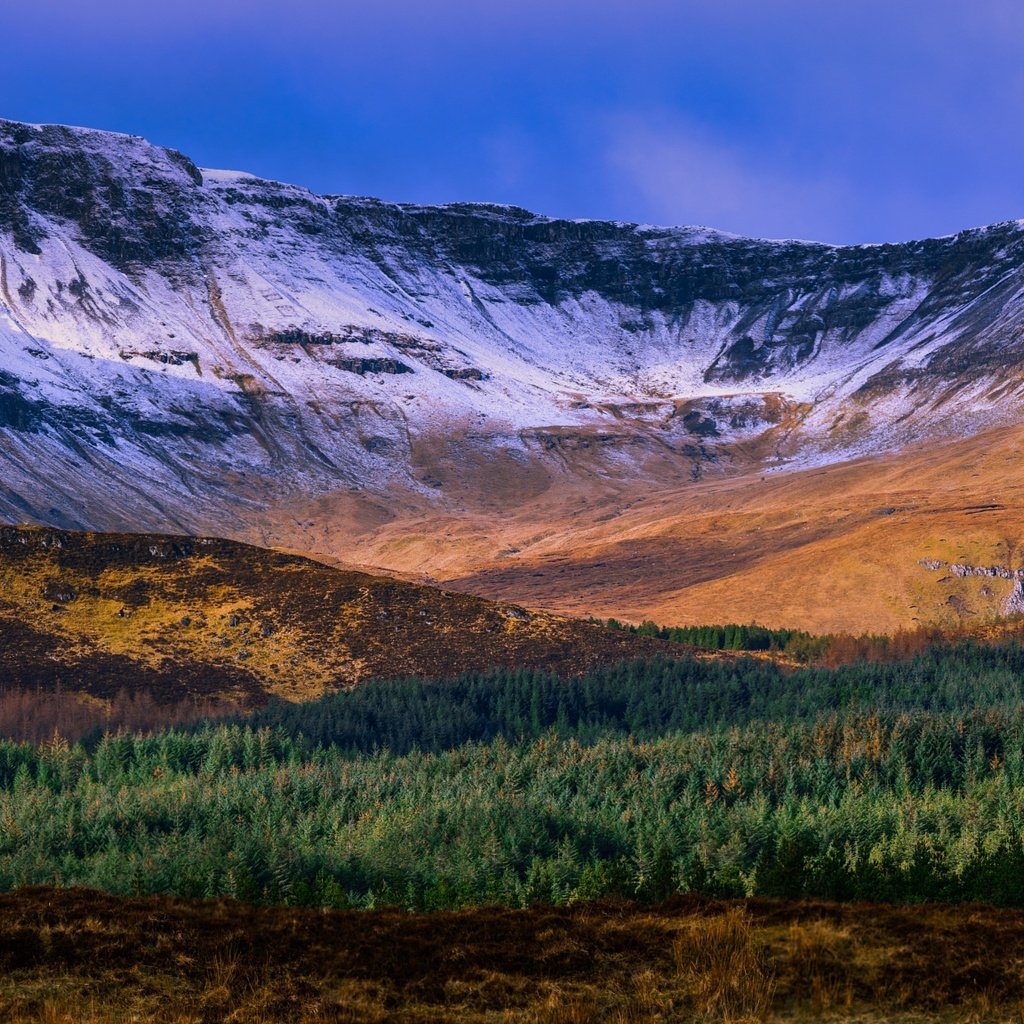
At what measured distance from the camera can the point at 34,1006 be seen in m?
35.7

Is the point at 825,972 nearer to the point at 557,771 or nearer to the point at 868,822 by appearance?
the point at 868,822

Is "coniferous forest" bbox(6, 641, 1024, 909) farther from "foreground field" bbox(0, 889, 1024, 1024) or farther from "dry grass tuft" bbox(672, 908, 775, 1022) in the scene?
"dry grass tuft" bbox(672, 908, 775, 1022)

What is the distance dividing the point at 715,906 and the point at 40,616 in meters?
165

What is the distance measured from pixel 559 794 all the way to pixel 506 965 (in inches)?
3320

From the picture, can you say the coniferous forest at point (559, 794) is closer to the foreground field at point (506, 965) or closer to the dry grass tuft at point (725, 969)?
the foreground field at point (506, 965)

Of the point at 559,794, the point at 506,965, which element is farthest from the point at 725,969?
the point at 559,794

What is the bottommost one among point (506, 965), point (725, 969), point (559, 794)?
point (725, 969)

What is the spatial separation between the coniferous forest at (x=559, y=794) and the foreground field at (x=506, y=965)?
1260 inches

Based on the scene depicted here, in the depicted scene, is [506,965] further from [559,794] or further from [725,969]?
[559,794]

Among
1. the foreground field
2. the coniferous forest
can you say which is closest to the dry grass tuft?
the foreground field

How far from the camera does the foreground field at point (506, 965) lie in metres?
36.1

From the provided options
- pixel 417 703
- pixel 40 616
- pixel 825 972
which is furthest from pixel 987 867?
pixel 40 616

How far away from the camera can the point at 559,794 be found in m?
124

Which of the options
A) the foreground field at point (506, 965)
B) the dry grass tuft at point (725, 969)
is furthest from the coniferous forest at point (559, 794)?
the dry grass tuft at point (725, 969)
